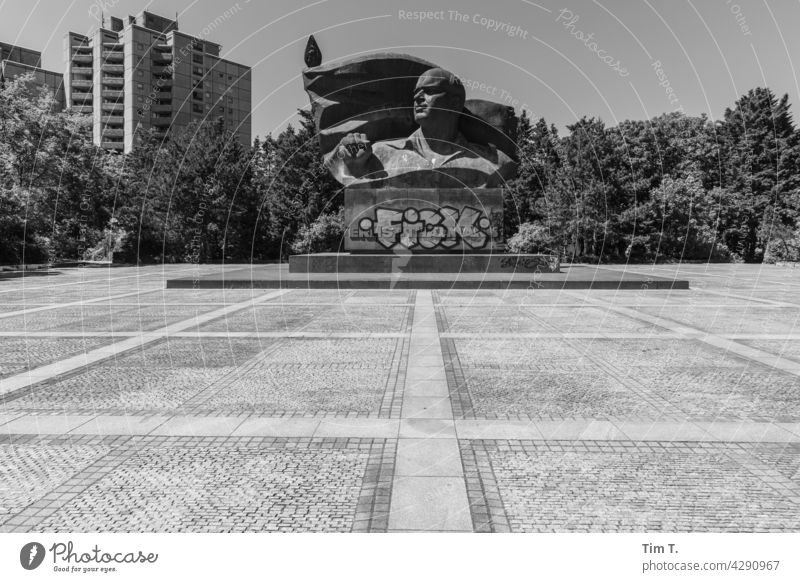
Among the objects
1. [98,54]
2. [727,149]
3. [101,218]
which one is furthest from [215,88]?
[727,149]

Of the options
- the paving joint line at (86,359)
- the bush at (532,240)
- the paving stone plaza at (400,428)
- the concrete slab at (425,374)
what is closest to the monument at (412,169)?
the paving joint line at (86,359)

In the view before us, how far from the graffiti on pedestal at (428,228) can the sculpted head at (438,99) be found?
4304 mm

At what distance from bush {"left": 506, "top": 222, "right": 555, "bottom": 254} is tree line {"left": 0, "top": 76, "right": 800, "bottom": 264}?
114 mm

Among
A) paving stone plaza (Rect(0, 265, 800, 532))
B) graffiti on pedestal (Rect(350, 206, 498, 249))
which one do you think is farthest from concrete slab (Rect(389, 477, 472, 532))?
graffiti on pedestal (Rect(350, 206, 498, 249))

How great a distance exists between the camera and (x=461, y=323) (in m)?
14.8

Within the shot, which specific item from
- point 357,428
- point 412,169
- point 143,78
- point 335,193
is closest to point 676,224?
Result: point 335,193

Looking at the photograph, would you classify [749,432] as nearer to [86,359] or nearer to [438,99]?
[86,359]

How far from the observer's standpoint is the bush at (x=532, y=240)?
49.0 metres

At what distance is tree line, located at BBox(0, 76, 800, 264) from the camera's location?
45.5 meters

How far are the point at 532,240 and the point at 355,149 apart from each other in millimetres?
23318

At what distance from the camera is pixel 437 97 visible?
3014 cm

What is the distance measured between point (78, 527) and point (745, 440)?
6.18 m

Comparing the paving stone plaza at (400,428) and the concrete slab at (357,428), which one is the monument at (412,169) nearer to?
the paving stone plaza at (400,428)

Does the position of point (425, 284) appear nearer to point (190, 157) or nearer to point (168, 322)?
point (168, 322)
